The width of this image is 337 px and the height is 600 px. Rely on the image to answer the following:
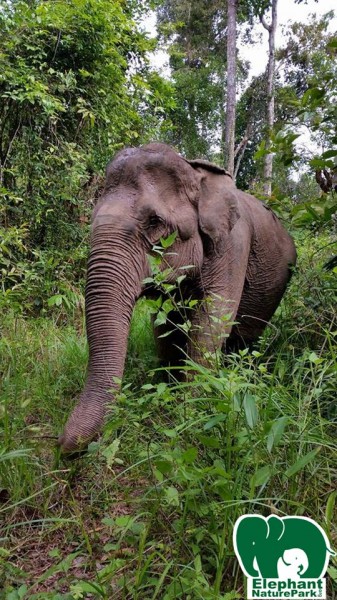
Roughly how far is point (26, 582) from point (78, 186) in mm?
4993

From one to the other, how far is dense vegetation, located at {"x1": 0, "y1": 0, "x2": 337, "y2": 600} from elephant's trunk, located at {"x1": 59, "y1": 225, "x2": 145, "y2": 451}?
0.12 m

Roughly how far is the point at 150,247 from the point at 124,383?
910 millimetres

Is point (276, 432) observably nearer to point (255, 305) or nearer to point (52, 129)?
point (255, 305)

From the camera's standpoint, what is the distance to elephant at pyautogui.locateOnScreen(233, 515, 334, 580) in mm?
1538

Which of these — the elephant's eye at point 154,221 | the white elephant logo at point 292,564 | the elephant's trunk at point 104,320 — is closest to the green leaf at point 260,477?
the white elephant logo at point 292,564

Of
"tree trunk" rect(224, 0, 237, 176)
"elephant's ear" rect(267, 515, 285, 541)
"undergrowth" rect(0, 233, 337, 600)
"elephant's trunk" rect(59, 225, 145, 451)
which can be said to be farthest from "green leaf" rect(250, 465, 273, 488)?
"tree trunk" rect(224, 0, 237, 176)


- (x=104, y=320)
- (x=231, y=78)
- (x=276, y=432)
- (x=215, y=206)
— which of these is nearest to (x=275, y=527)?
(x=276, y=432)

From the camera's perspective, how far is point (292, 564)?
5.09ft

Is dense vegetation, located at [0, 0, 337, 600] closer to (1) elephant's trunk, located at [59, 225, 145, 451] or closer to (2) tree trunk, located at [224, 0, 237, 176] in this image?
(1) elephant's trunk, located at [59, 225, 145, 451]

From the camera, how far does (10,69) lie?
546 cm

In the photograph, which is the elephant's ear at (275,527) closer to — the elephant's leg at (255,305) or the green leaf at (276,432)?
the green leaf at (276,432)

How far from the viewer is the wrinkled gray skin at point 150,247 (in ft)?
8.59

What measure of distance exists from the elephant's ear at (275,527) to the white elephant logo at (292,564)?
0.05 m

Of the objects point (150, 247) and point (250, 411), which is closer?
point (250, 411)
